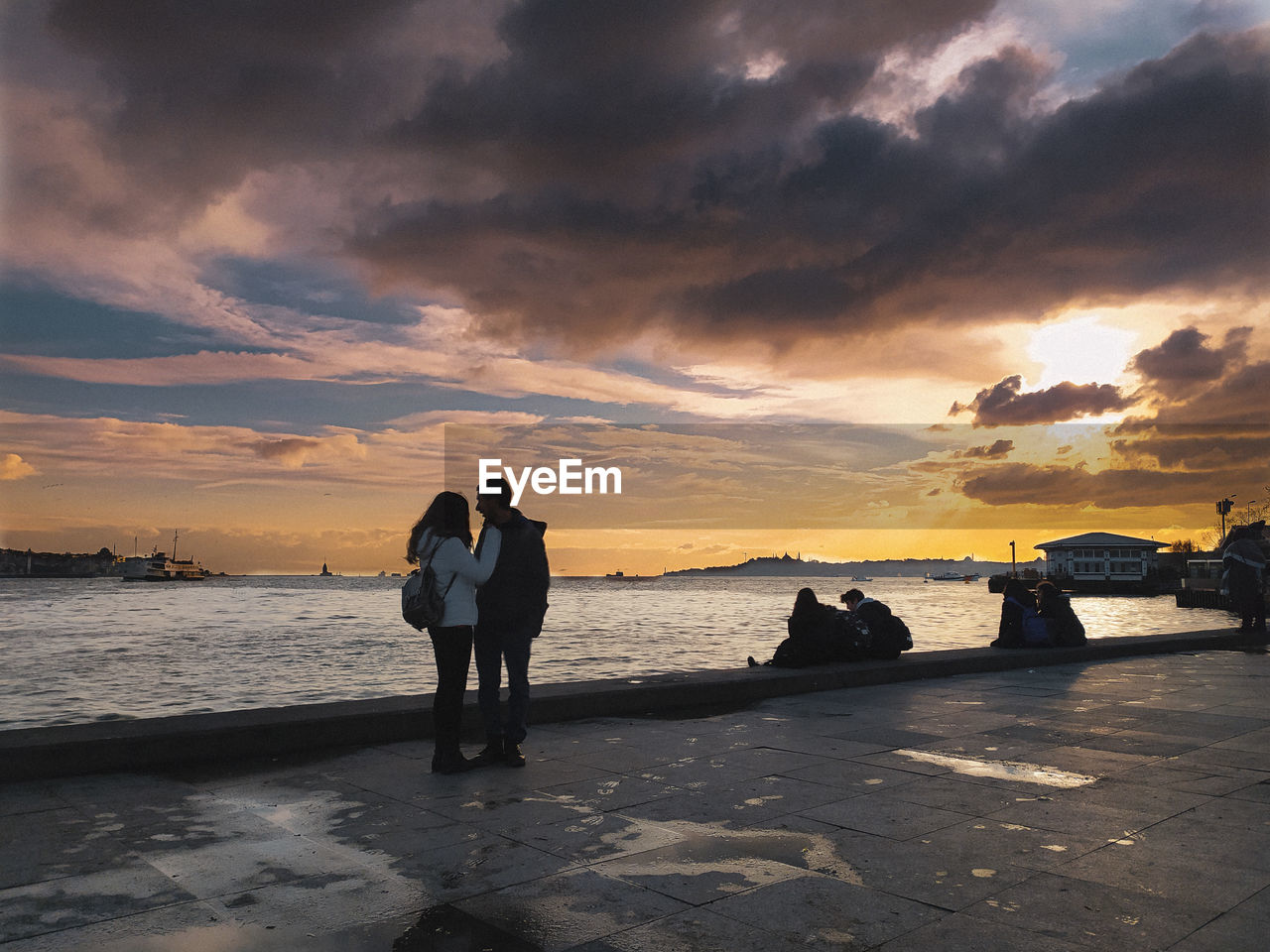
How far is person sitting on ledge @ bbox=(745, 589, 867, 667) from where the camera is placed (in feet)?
36.9

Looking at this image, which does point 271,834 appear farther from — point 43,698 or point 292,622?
point 292,622

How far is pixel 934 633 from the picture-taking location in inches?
1793

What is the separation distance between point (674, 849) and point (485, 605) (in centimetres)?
268

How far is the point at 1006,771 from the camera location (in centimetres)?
623

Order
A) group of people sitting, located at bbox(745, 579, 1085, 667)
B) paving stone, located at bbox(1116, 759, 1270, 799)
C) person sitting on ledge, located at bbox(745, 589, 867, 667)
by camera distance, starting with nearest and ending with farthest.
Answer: paving stone, located at bbox(1116, 759, 1270, 799) < person sitting on ledge, located at bbox(745, 589, 867, 667) < group of people sitting, located at bbox(745, 579, 1085, 667)

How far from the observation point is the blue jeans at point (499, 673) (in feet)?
21.9

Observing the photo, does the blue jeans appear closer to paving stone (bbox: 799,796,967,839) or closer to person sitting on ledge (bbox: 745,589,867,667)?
paving stone (bbox: 799,796,967,839)

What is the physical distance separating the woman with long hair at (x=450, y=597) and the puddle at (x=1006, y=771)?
3.35 m

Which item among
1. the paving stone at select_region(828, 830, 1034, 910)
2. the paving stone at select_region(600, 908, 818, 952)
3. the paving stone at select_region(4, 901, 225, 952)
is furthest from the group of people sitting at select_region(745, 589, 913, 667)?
the paving stone at select_region(4, 901, 225, 952)

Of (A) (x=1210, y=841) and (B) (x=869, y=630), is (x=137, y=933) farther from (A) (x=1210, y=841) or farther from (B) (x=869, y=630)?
(B) (x=869, y=630)

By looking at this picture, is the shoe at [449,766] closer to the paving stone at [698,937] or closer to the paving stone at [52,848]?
the paving stone at [52,848]

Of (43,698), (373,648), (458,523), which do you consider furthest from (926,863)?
(373,648)

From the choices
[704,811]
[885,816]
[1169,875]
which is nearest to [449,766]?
[704,811]

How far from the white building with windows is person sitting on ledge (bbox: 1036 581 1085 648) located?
124111 mm
